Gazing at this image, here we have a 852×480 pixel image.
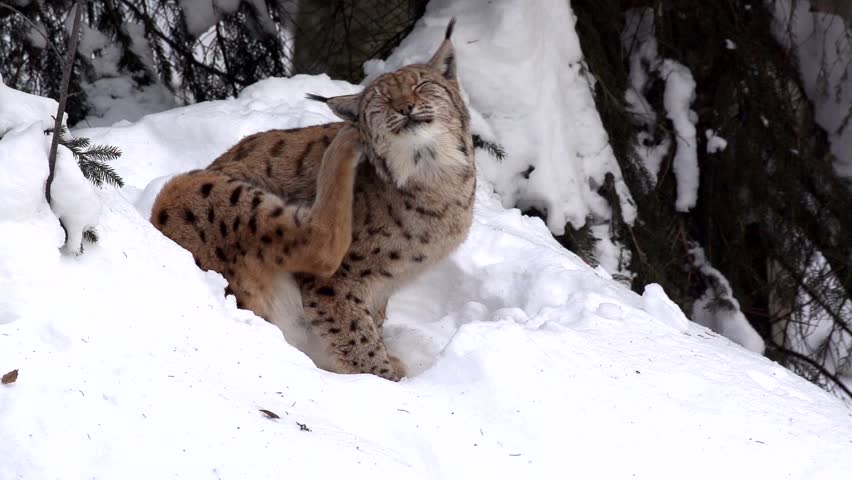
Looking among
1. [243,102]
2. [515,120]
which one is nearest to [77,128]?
[243,102]

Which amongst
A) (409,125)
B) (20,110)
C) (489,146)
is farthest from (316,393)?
(489,146)

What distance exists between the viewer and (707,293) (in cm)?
696

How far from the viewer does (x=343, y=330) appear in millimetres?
4293

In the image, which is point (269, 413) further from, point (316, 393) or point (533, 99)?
point (533, 99)

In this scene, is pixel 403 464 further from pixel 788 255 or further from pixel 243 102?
pixel 788 255

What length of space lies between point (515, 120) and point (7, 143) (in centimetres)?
406

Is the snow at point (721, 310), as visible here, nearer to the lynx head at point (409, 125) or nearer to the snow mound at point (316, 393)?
the snow mound at point (316, 393)

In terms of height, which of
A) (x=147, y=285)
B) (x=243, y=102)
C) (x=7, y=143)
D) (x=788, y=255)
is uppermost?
(x=7, y=143)

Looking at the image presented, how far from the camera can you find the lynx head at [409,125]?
4.10m

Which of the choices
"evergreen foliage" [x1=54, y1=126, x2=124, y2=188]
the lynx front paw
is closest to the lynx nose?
the lynx front paw

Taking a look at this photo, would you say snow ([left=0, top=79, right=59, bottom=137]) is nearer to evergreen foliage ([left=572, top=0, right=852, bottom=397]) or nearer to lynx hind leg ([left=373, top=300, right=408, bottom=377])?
lynx hind leg ([left=373, top=300, right=408, bottom=377])

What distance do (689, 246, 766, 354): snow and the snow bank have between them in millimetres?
756

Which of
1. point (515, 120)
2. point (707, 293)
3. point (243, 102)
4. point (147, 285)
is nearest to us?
point (147, 285)

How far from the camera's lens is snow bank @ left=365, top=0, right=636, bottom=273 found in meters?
6.39
